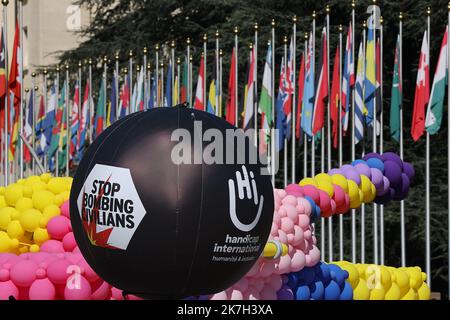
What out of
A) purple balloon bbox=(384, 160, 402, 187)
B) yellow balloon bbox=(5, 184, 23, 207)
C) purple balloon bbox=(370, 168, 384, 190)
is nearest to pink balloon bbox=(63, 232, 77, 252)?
yellow balloon bbox=(5, 184, 23, 207)

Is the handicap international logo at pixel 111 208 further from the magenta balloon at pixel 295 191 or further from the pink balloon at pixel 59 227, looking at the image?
the magenta balloon at pixel 295 191

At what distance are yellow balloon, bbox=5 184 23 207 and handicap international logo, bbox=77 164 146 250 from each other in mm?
5172

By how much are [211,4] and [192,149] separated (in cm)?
2362

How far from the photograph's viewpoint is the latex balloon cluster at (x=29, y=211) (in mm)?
16328

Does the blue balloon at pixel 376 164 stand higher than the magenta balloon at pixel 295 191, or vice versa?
the blue balloon at pixel 376 164

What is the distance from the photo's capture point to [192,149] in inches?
462

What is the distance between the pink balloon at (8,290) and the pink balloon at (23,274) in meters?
0.05

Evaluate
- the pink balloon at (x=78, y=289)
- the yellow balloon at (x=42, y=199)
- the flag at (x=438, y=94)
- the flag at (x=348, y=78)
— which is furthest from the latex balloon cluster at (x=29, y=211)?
the flag at (x=348, y=78)

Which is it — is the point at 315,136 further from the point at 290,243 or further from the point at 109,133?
the point at 109,133

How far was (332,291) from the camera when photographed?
16.3m

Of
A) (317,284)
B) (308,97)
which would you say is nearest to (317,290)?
(317,284)

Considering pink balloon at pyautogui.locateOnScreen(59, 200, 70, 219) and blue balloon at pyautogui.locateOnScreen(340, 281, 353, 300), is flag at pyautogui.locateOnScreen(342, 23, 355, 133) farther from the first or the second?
pink balloon at pyautogui.locateOnScreen(59, 200, 70, 219)

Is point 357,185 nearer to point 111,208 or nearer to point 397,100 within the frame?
point 111,208

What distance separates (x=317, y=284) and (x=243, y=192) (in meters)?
4.50
